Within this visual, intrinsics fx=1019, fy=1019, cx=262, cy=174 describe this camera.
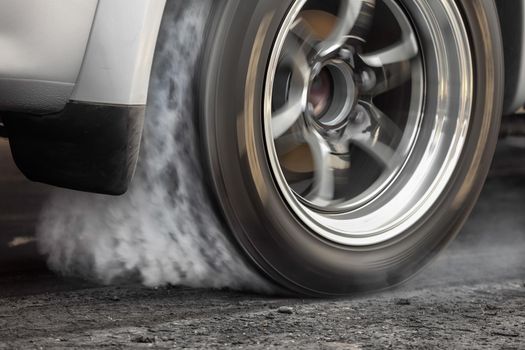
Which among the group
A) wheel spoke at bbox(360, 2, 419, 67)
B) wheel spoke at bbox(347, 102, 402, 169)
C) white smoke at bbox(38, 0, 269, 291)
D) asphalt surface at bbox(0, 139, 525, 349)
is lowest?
asphalt surface at bbox(0, 139, 525, 349)

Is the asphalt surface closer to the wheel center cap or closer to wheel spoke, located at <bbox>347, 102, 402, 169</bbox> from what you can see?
wheel spoke, located at <bbox>347, 102, 402, 169</bbox>

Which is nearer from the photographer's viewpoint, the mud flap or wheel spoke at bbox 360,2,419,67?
the mud flap

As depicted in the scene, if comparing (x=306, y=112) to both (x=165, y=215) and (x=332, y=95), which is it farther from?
(x=165, y=215)

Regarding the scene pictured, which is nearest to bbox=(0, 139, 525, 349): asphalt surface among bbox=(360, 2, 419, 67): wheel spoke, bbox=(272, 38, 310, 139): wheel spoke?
bbox=(272, 38, 310, 139): wheel spoke

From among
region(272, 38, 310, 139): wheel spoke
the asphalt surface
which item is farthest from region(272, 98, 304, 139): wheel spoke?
the asphalt surface

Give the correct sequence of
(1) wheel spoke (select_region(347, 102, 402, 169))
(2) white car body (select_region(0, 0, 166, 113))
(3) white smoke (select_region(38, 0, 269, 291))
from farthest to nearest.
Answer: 1. (1) wheel spoke (select_region(347, 102, 402, 169))
2. (3) white smoke (select_region(38, 0, 269, 291))
3. (2) white car body (select_region(0, 0, 166, 113))

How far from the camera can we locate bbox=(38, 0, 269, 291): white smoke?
8.07 feet

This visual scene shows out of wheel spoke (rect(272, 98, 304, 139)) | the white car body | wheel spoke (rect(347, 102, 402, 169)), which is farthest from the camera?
wheel spoke (rect(347, 102, 402, 169))

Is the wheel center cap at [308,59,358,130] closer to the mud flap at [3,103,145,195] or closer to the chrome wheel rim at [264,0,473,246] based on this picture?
the chrome wheel rim at [264,0,473,246]

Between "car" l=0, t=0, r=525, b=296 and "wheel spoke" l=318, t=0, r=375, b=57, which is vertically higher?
"wheel spoke" l=318, t=0, r=375, b=57

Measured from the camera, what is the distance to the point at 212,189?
2406 mm

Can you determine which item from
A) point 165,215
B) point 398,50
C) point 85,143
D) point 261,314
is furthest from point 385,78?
point 85,143

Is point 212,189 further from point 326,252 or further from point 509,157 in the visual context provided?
point 509,157

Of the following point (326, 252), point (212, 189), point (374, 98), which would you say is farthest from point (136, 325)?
point (374, 98)
